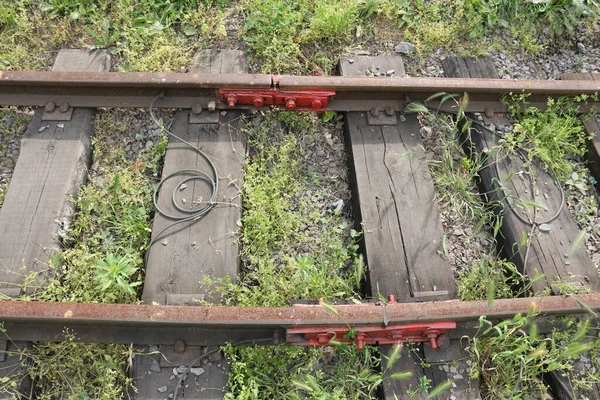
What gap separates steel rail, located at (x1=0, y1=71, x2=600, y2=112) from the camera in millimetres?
3676

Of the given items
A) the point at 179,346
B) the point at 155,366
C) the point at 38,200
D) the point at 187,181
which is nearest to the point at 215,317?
the point at 179,346

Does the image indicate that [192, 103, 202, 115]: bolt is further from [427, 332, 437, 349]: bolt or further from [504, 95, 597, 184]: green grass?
A: [504, 95, 597, 184]: green grass

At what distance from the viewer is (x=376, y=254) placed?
3262 mm

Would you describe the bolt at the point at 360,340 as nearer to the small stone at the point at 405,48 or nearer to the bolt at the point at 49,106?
the small stone at the point at 405,48

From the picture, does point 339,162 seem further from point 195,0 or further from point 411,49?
point 195,0

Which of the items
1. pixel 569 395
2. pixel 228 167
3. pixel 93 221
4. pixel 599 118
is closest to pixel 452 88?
pixel 599 118

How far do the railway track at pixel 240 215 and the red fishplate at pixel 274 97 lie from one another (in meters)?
0.01

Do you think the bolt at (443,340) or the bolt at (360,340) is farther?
the bolt at (443,340)

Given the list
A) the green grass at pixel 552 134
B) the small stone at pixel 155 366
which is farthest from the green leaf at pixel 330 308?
the green grass at pixel 552 134

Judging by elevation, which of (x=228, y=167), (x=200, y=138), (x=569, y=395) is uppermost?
(x=200, y=138)

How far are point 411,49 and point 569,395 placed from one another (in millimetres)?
3146

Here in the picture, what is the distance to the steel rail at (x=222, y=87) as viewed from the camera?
3.68 metres

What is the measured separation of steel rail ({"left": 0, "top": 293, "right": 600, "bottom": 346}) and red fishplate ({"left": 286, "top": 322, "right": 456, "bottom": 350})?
5cm

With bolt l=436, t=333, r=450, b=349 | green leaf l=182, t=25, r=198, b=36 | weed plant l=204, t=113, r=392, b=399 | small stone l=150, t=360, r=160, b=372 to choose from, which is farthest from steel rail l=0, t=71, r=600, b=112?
small stone l=150, t=360, r=160, b=372
